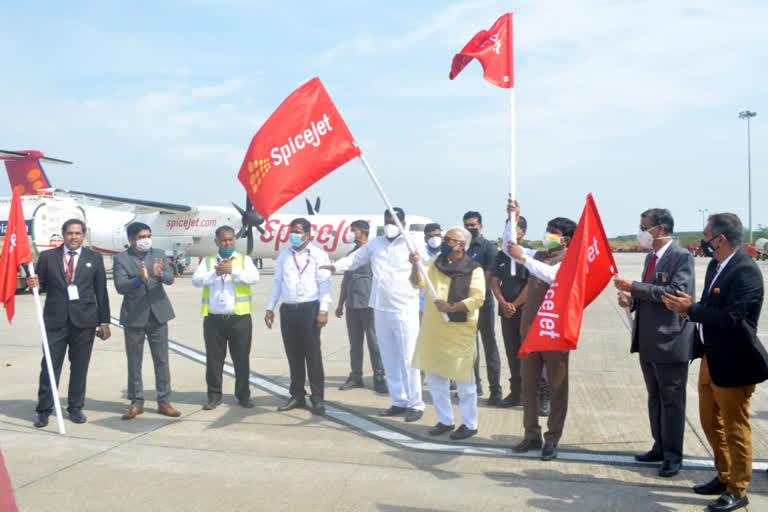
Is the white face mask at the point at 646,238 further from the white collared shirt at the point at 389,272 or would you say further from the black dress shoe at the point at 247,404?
the black dress shoe at the point at 247,404

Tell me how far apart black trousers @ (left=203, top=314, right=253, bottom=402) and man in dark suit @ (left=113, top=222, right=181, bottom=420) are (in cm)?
42

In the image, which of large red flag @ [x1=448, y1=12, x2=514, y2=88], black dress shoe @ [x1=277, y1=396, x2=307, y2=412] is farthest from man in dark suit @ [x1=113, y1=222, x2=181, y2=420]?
large red flag @ [x1=448, y1=12, x2=514, y2=88]

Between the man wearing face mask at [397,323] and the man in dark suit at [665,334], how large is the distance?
218cm

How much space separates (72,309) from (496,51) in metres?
4.57

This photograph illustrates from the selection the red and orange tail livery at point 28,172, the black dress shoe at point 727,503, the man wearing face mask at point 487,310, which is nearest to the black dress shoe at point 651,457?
the black dress shoe at point 727,503

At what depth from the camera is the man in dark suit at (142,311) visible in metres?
6.05

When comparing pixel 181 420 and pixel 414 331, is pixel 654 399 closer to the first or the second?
pixel 414 331

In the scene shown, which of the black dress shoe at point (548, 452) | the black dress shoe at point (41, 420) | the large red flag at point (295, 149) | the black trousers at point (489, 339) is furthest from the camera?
the black trousers at point (489, 339)

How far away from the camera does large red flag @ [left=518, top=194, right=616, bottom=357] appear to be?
4.23m

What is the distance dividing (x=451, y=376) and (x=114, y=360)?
19.0 ft

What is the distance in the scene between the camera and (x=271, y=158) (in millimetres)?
5508

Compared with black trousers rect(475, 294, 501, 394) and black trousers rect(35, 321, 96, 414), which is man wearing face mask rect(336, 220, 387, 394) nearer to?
black trousers rect(475, 294, 501, 394)

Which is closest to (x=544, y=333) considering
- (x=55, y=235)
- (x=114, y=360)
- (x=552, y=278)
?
(x=552, y=278)

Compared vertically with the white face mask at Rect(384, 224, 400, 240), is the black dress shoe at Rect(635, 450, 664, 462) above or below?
below
